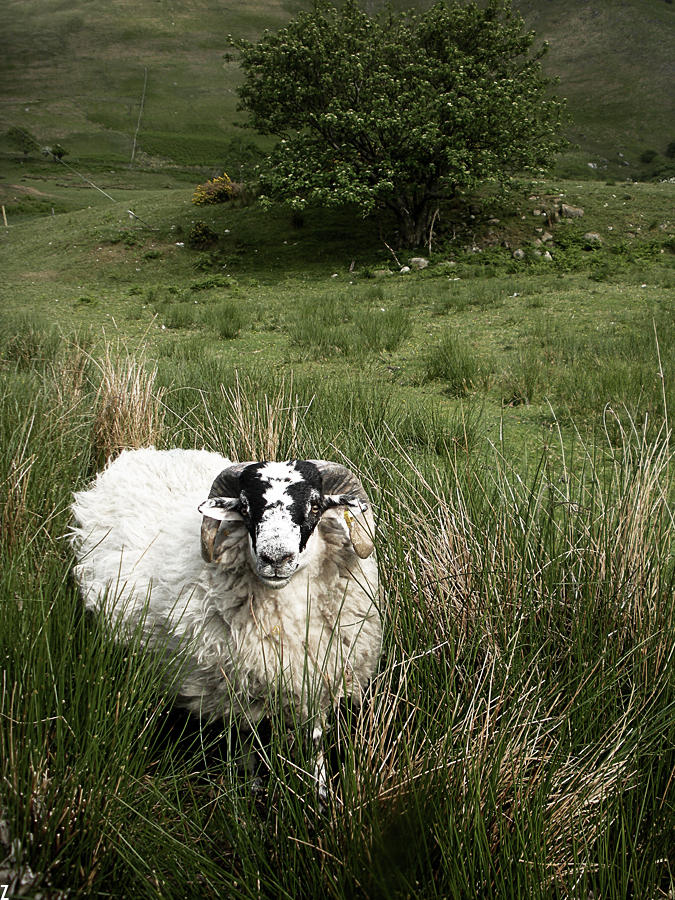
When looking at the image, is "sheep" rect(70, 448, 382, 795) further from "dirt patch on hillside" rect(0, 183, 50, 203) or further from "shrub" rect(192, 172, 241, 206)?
"dirt patch on hillside" rect(0, 183, 50, 203)

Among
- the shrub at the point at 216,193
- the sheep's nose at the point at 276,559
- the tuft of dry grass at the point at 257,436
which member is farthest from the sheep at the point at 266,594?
the shrub at the point at 216,193

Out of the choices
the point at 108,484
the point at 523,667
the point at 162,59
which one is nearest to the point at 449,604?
the point at 523,667

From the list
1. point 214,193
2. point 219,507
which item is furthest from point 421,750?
point 214,193

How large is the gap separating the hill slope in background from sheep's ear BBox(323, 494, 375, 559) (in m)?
74.9

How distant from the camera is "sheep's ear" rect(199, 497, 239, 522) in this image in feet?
6.56

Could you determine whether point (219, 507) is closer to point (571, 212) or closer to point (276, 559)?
point (276, 559)

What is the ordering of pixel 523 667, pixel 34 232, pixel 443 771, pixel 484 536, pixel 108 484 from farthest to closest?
pixel 34 232 → pixel 108 484 → pixel 484 536 → pixel 523 667 → pixel 443 771

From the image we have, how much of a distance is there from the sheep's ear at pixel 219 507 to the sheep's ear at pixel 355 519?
1.11 ft

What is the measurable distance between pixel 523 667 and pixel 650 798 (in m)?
0.50

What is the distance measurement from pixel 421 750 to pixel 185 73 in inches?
5648

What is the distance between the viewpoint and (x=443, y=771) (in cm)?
139

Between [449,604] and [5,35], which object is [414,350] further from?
[5,35]

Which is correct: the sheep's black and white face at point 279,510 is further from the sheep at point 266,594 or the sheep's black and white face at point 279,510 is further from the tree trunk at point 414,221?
the tree trunk at point 414,221

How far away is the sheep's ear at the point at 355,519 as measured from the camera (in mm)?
2051
